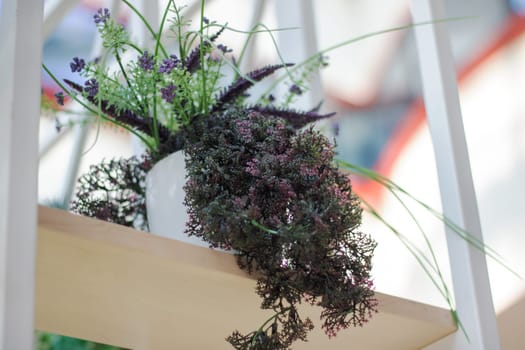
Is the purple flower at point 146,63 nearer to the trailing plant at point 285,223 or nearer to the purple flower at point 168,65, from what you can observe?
the purple flower at point 168,65

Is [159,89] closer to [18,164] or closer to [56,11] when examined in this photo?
[18,164]

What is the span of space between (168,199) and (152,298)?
0.15 metres

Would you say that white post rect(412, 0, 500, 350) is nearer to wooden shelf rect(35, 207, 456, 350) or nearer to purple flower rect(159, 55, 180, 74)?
wooden shelf rect(35, 207, 456, 350)

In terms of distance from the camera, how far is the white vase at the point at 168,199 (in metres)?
1.17

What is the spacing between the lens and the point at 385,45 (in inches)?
87.6

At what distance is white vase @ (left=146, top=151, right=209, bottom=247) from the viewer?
3.85 feet

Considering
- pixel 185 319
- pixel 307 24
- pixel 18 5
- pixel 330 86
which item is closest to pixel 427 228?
pixel 330 86

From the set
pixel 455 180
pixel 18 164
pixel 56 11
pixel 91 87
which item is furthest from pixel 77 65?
pixel 56 11

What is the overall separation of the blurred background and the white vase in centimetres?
40

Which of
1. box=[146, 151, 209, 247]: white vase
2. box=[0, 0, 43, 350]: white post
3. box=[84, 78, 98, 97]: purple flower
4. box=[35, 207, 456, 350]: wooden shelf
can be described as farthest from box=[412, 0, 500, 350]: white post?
box=[0, 0, 43, 350]: white post

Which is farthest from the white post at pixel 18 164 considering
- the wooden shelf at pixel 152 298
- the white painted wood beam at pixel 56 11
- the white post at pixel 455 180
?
the white painted wood beam at pixel 56 11

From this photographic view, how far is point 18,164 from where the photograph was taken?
88 cm

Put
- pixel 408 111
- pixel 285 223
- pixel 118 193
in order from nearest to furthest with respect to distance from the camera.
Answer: pixel 285 223 → pixel 118 193 → pixel 408 111

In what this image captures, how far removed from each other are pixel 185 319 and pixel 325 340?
23 centimetres
